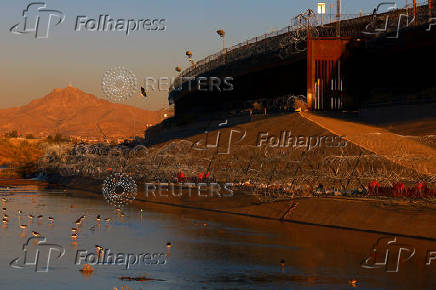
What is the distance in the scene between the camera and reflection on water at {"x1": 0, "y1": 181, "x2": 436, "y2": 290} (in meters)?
28.2

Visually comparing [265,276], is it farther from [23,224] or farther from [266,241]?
[23,224]

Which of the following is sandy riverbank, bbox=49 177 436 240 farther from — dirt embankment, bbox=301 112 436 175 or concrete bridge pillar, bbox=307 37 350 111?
concrete bridge pillar, bbox=307 37 350 111

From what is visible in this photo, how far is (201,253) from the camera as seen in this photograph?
35375mm

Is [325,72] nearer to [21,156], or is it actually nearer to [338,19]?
[338,19]

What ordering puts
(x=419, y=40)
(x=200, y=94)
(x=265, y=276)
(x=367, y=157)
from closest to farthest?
(x=265, y=276) < (x=367, y=157) < (x=419, y=40) < (x=200, y=94)

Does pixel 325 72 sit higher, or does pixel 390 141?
pixel 325 72

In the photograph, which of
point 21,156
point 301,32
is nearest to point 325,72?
point 301,32

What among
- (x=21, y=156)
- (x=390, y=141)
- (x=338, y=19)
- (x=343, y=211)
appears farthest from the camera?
(x=21, y=156)

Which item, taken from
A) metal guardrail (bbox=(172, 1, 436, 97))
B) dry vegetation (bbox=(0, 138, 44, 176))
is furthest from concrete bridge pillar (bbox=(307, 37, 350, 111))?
dry vegetation (bbox=(0, 138, 44, 176))

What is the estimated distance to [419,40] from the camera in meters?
69.4

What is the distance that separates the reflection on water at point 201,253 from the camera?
28.2 meters

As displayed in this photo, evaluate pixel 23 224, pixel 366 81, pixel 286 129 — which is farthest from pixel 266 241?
pixel 366 81

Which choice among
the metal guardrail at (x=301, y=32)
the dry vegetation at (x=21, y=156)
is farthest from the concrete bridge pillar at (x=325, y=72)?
the dry vegetation at (x=21, y=156)

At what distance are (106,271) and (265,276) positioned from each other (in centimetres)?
673
